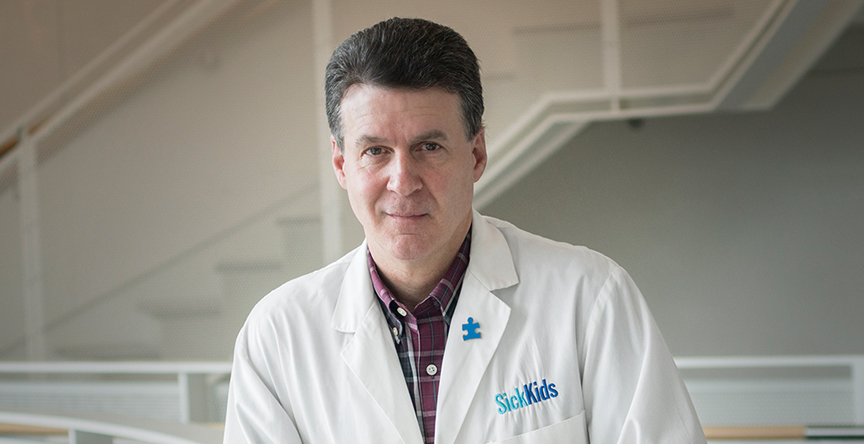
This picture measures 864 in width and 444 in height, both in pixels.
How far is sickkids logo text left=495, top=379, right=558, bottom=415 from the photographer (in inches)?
42.9

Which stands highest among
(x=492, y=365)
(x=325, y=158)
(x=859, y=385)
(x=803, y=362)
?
(x=325, y=158)

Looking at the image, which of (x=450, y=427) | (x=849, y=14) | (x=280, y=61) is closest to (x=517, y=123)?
(x=280, y=61)

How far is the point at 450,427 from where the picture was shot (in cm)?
107

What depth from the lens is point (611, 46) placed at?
284 cm

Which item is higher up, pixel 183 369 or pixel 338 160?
pixel 338 160

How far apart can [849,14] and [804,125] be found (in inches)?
46.5

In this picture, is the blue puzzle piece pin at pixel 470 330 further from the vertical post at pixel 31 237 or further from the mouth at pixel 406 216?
the vertical post at pixel 31 237

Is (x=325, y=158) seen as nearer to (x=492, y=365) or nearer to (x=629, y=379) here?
(x=492, y=365)

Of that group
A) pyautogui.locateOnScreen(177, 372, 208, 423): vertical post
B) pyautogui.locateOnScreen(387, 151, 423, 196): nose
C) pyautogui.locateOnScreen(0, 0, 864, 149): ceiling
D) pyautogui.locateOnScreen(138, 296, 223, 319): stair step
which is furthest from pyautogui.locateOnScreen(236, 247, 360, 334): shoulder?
pyautogui.locateOnScreen(0, 0, 864, 149): ceiling

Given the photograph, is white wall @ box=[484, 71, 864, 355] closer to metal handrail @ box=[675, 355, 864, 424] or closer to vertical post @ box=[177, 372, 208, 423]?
metal handrail @ box=[675, 355, 864, 424]

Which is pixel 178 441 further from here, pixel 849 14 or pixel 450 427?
pixel 849 14

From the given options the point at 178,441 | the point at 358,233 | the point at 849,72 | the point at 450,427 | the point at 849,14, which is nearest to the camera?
the point at 450,427

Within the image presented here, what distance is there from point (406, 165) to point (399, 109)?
0.08m

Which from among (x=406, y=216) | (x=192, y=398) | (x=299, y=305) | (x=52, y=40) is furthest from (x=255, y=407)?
(x=52, y=40)
